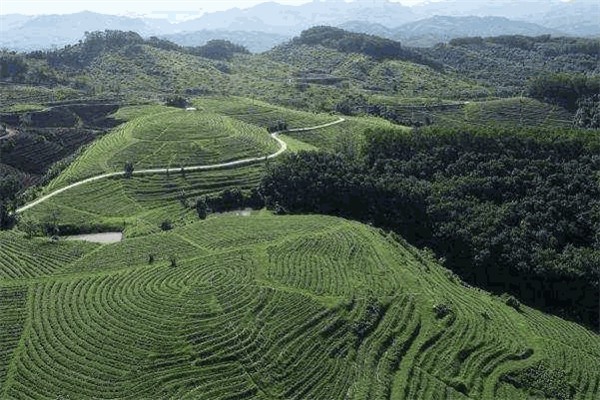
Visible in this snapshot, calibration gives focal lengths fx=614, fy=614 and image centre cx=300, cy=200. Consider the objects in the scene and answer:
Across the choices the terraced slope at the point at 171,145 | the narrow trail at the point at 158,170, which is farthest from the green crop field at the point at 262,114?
the narrow trail at the point at 158,170

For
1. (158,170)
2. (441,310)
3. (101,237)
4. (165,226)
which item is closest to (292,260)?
(441,310)

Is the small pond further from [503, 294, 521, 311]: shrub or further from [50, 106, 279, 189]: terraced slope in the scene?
[503, 294, 521, 311]: shrub

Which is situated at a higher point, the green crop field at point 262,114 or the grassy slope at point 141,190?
the green crop field at point 262,114

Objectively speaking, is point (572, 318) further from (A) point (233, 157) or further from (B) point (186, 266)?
(A) point (233, 157)

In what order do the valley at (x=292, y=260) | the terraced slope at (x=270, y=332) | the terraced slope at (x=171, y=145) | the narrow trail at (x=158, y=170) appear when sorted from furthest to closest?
1. the terraced slope at (x=171, y=145)
2. the narrow trail at (x=158, y=170)
3. the valley at (x=292, y=260)
4. the terraced slope at (x=270, y=332)

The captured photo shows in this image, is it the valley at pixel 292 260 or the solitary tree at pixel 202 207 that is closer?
the valley at pixel 292 260

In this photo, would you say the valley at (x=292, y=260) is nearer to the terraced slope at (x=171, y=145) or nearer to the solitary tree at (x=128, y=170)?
the solitary tree at (x=128, y=170)

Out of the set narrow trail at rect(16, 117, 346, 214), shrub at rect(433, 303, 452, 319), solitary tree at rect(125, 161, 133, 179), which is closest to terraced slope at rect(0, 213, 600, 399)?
shrub at rect(433, 303, 452, 319)

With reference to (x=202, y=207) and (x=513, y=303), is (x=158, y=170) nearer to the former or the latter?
(x=202, y=207)
